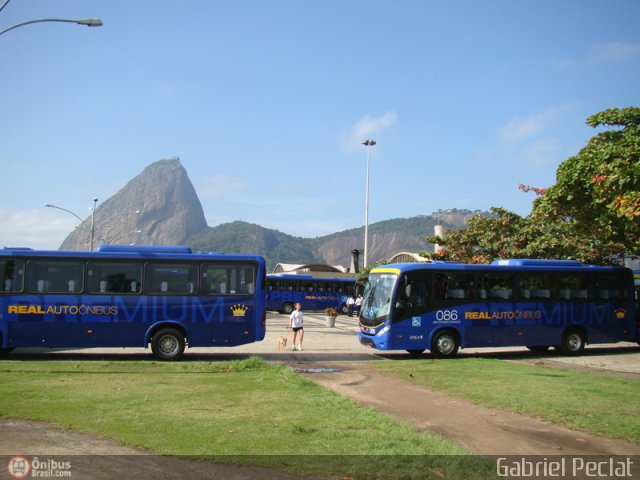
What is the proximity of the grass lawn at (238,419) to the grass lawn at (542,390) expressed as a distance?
265cm

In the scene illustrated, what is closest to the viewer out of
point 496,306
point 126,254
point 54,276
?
point 54,276

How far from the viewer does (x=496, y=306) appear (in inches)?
762

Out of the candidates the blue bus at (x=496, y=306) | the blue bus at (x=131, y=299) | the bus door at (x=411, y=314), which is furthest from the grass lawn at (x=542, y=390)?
the blue bus at (x=131, y=299)

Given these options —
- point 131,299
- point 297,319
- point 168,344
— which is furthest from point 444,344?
point 131,299

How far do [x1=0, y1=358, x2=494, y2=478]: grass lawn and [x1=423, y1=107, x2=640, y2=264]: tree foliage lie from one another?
423 inches

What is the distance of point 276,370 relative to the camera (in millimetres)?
14039

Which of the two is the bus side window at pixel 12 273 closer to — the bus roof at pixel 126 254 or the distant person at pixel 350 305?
the bus roof at pixel 126 254

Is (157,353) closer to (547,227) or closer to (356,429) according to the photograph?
(356,429)

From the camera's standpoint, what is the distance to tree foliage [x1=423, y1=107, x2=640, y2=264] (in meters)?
16.9

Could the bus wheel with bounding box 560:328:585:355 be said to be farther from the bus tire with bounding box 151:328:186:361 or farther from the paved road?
the bus tire with bounding box 151:328:186:361

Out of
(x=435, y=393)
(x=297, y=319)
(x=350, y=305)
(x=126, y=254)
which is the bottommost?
(x=350, y=305)

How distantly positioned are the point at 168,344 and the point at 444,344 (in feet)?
27.6

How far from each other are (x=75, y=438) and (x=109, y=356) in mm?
11347

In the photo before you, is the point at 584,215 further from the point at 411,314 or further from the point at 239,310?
the point at 239,310
